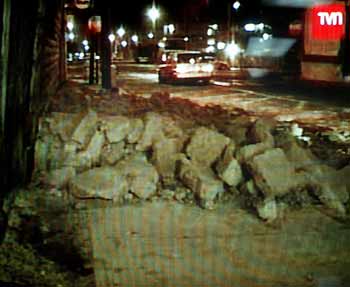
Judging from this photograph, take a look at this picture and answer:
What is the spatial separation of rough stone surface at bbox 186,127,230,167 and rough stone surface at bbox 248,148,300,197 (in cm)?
74

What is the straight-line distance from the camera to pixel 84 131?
29.8 ft

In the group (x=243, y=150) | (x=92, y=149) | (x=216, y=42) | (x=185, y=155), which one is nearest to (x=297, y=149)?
(x=243, y=150)

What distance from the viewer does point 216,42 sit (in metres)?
73.0

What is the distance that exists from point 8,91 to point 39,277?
1.78m

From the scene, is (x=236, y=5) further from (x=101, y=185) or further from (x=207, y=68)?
(x=101, y=185)

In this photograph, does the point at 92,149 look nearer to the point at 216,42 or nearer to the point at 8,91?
the point at 8,91

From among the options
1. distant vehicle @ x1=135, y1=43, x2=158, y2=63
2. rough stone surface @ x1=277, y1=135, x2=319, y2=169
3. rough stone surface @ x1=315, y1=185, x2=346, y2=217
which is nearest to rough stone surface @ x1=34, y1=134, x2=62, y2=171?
rough stone surface @ x1=277, y1=135, x2=319, y2=169

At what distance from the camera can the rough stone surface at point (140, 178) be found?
824cm

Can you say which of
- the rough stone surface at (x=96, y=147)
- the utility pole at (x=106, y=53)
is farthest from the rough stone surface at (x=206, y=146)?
the utility pole at (x=106, y=53)

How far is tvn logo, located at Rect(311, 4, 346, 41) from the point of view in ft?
67.6

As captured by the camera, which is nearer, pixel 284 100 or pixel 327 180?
pixel 327 180

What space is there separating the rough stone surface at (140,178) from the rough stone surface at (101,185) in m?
0.08

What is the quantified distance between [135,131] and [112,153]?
487mm

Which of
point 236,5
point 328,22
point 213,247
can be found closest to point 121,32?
point 236,5
